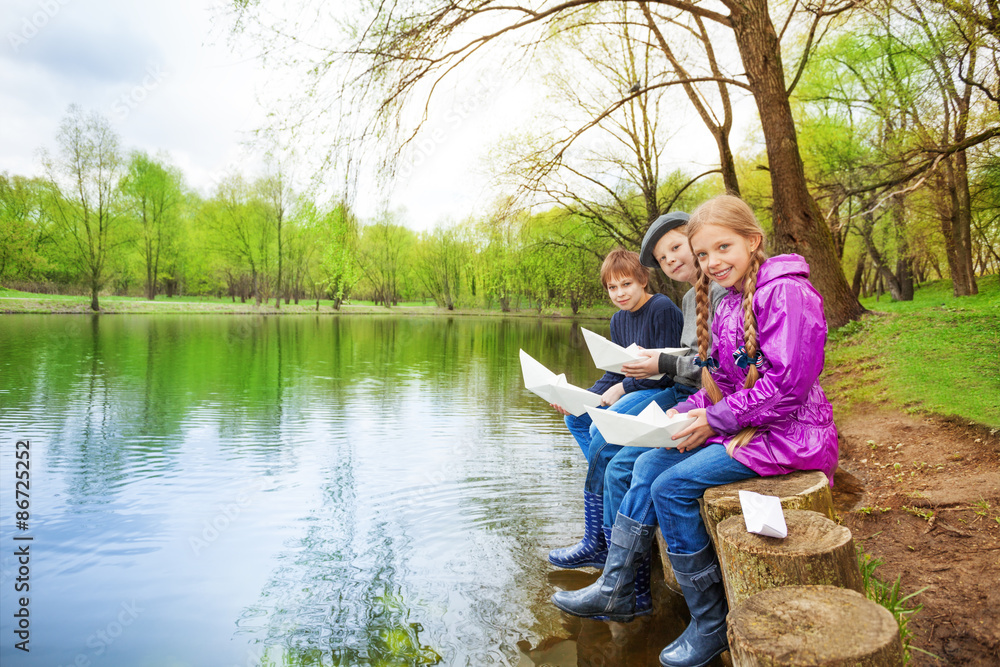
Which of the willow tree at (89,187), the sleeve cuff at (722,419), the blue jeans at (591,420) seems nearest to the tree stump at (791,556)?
the sleeve cuff at (722,419)

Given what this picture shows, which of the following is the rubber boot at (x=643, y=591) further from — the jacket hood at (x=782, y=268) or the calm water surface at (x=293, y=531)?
the jacket hood at (x=782, y=268)

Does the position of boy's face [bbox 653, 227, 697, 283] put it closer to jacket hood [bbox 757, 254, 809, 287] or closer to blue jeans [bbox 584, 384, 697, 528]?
blue jeans [bbox 584, 384, 697, 528]

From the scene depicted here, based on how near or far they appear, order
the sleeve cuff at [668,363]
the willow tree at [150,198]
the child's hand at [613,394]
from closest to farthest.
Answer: the sleeve cuff at [668,363] → the child's hand at [613,394] → the willow tree at [150,198]

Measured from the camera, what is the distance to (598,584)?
2.93 meters

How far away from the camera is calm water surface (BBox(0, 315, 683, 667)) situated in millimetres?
2975

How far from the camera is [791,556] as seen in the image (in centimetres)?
196

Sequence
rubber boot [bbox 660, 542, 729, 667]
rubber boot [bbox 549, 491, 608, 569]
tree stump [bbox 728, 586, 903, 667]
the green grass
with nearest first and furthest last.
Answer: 1. tree stump [bbox 728, 586, 903, 667]
2. rubber boot [bbox 660, 542, 729, 667]
3. rubber boot [bbox 549, 491, 608, 569]
4. the green grass

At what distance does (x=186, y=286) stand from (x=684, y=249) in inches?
2226

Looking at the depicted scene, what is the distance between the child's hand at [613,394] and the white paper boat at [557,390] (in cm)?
8

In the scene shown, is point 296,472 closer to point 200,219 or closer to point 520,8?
point 520,8

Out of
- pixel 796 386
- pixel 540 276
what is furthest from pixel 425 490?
pixel 540 276

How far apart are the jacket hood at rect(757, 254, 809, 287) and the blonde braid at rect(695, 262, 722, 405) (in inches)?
14.7

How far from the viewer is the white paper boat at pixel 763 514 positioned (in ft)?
6.68

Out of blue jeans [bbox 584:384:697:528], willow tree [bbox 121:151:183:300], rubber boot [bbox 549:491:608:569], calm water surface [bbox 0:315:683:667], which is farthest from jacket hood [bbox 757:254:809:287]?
willow tree [bbox 121:151:183:300]
